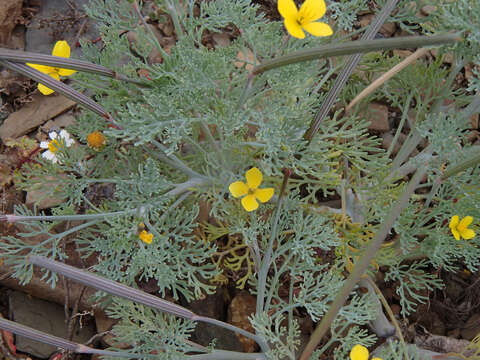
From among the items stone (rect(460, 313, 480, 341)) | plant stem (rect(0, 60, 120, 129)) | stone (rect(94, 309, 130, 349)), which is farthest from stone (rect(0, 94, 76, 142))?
stone (rect(460, 313, 480, 341))

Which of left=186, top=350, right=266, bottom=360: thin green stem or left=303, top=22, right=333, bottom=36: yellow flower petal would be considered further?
left=186, top=350, right=266, bottom=360: thin green stem

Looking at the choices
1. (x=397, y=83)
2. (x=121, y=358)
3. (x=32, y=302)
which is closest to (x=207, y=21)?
(x=397, y=83)

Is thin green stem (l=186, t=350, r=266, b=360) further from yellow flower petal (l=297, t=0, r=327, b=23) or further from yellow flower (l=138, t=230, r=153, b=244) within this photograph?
yellow flower petal (l=297, t=0, r=327, b=23)

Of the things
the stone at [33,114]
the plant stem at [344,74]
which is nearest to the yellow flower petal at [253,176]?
the plant stem at [344,74]

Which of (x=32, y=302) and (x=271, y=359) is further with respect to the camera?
(x=32, y=302)

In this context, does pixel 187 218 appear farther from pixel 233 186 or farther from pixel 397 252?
pixel 397 252

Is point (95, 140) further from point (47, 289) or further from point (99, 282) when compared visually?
point (47, 289)

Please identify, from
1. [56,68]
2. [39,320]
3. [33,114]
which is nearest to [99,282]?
[56,68]
